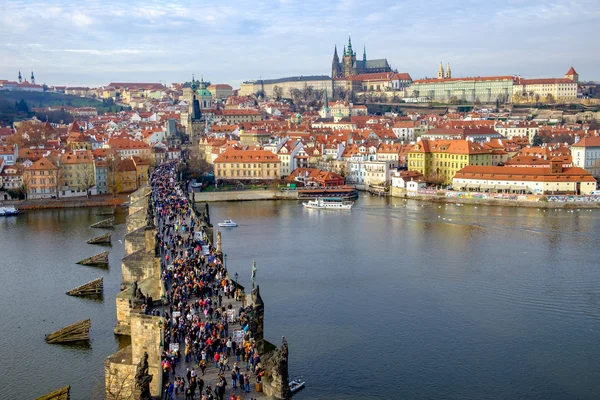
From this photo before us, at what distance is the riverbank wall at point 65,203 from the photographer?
37.8 metres

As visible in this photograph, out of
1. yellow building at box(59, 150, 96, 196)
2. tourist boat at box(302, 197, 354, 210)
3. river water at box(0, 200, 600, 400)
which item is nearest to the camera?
river water at box(0, 200, 600, 400)

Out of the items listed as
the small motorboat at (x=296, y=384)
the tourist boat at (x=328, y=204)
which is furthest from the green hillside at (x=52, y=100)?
the small motorboat at (x=296, y=384)

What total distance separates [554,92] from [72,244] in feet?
254

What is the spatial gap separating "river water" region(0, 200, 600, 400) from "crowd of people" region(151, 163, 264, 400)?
1.77 m

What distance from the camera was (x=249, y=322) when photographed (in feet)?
41.9

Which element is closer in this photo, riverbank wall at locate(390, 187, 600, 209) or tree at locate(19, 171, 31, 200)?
riverbank wall at locate(390, 187, 600, 209)

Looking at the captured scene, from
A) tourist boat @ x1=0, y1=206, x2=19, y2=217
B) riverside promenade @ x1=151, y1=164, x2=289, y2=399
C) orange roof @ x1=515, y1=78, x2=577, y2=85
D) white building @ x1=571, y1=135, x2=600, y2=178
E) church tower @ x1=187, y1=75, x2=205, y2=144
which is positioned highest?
orange roof @ x1=515, y1=78, x2=577, y2=85

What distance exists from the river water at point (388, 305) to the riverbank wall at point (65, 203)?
23.2 feet

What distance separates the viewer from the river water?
1358 centimetres

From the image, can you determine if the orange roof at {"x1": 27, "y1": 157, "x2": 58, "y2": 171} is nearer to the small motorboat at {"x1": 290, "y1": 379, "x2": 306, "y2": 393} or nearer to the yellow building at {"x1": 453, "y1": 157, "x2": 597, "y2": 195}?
the yellow building at {"x1": 453, "y1": 157, "x2": 597, "y2": 195}

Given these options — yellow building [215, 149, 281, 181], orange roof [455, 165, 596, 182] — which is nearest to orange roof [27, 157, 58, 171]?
yellow building [215, 149, 281, 181]

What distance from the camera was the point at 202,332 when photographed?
11.9 metres

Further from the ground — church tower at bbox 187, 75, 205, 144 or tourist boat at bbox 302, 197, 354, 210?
church tower at bbox 187, 75, 205, 144

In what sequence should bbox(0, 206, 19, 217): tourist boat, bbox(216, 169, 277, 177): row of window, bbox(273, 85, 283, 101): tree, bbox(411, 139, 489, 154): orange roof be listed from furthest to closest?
bbox(273, 85, 283, 101): tree → bbox(216, 169, 277, 177): row of window → bbox(411, 139, 489, 154): orange roof → bbox(0, 206, 19, 217): tourist boat
